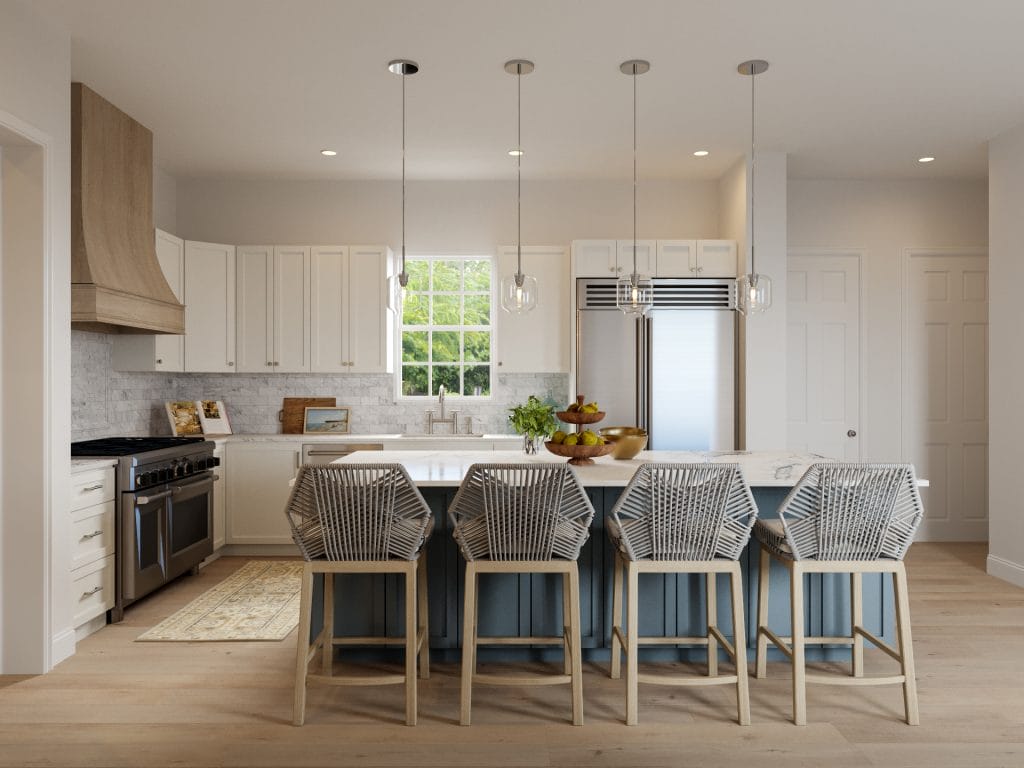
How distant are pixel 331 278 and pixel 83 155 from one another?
2.07 metres

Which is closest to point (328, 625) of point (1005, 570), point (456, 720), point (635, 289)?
point (456, 720)

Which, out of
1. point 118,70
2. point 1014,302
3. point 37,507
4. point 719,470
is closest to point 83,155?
point 118,70

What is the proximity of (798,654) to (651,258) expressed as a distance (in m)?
3.37

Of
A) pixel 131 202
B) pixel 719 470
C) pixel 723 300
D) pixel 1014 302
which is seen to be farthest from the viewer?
pixel 723 300

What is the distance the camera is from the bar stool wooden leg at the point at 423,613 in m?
3.17

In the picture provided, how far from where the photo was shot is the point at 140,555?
13.3ft

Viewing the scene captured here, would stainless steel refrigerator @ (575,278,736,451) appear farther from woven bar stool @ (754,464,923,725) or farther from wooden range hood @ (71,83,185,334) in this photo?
wooden range hood @ (71,83,185,334)

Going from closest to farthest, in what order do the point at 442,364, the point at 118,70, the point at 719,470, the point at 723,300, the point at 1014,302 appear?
the point at 719,470, the point at 118,70, the point at 1014,302, the point at 723,300, the point at 442,364

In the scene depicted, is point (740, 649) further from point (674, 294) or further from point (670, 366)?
point (674, 294)

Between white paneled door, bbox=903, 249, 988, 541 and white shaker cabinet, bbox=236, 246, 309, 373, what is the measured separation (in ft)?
15.8

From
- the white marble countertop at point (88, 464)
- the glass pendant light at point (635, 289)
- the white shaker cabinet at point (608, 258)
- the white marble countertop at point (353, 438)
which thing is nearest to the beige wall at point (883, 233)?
the white shaker cabinet at point (608, 258)

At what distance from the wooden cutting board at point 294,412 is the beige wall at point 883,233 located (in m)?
4.07

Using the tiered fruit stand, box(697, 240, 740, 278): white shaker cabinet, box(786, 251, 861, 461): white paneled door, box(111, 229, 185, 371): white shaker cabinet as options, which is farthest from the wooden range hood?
box(786, 251, 861, 461): white paneled door

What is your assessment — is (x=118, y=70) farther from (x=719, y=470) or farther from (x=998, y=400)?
(x=998, y=400)
